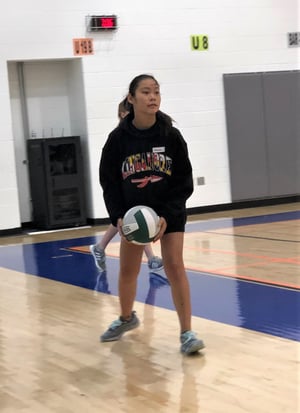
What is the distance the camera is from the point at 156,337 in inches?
183

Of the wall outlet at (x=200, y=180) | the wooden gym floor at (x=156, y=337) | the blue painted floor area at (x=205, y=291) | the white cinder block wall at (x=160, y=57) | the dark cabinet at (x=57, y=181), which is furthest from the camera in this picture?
the wall outlet at (x=200, y=180)

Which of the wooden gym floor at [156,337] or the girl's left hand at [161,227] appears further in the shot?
the girl's left hand at [161,227]

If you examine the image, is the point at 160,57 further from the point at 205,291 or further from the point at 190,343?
the point at 190,343

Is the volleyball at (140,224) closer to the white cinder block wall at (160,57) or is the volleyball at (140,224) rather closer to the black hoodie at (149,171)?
the black hoodie at (149,171)

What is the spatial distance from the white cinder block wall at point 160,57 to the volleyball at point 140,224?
23.3ft

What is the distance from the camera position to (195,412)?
325cm

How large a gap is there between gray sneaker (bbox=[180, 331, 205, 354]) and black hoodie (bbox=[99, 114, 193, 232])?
598mm

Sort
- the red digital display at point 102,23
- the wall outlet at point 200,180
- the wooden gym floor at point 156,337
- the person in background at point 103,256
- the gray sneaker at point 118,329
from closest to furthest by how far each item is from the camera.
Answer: the wooden gym floor at point 156,337, the gray sneaker at point 118,329, the person in background at point 103,256, the red digital display at point 102,23, the wall outlet at point 200,180

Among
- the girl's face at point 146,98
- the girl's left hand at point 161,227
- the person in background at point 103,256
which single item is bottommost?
the person in background at point 103,256

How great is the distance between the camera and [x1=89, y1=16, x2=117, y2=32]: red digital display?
37.2ft

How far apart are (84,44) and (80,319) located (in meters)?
6.84

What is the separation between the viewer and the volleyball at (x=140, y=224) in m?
4.05

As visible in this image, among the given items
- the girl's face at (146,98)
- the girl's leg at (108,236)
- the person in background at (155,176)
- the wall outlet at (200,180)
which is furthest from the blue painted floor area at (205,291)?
the wall outlet at (200,180)

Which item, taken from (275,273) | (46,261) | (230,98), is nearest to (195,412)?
(275,273)
